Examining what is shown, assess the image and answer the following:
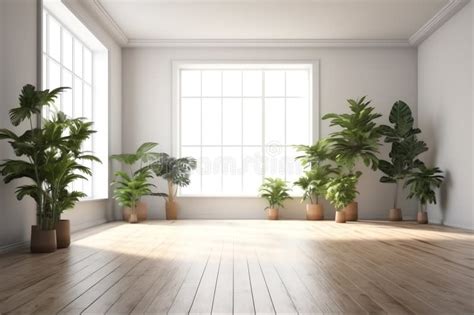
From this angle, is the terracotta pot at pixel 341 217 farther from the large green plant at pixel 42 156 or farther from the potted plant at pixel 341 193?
the large green plant at pixel 42 156

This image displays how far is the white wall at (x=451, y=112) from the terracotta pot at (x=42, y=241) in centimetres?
567

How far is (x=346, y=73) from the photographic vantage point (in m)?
10.5

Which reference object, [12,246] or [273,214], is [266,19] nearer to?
[273,214]

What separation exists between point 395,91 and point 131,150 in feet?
16.8

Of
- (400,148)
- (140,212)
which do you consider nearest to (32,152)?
(140,212)

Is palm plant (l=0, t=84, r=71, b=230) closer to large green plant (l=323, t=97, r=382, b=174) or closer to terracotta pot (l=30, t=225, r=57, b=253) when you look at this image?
terracotta pot (l=30, t=225, r=57, b=253)

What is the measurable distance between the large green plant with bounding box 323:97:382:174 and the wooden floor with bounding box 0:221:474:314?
294 centimetres

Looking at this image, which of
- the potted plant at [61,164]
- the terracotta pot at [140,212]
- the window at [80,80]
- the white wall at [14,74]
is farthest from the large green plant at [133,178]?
the potted plant at [61,164]

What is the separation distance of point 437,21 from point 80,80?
5.78 metres

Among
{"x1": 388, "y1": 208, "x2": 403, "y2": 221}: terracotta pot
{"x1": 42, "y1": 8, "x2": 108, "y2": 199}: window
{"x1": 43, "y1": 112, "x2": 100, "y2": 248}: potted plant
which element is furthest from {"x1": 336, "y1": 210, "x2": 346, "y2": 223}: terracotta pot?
{"x1": 43, "y1": 112, "x2": 100, "y2": 248}: potted plant

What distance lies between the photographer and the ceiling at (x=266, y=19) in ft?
27.1

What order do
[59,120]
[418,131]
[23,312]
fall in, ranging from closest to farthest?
1. [23,312]
2. [59,120]
3. [418,131]

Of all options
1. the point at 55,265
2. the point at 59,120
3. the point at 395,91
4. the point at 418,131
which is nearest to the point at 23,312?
the point at 55,265

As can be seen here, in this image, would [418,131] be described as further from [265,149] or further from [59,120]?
[59,120]
